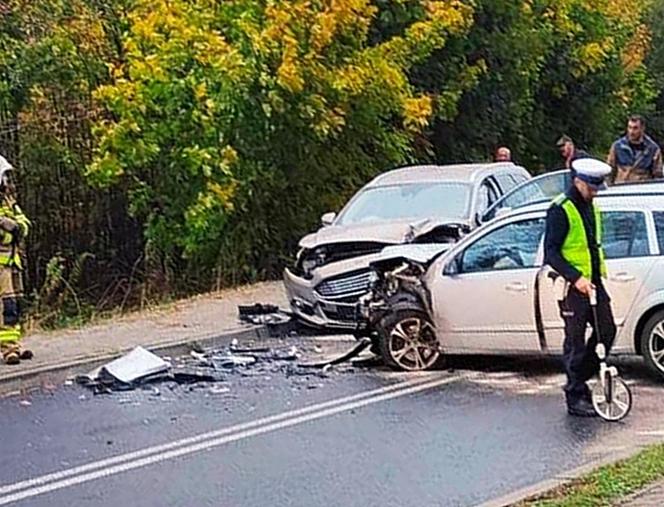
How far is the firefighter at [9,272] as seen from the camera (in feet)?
45.8

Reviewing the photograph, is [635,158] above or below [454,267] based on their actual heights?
above

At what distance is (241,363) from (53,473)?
4.45m

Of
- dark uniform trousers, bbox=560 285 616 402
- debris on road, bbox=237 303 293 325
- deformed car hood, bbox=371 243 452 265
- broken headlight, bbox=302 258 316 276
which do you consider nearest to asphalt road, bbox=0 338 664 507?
dark uniform trousers, bbox=560 285 616 402

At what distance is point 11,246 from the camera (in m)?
14.0

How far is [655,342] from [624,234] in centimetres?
103

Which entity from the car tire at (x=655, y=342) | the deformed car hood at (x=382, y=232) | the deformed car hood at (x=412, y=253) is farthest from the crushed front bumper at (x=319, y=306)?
the car tire at (x=655, y=342)

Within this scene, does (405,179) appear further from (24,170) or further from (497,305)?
(24,170)

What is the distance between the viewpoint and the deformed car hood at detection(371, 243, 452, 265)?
13.8 m

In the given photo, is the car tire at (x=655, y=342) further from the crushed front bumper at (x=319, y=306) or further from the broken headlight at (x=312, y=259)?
the broken headlight at (x=312, y=259)

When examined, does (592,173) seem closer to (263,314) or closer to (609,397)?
(609,397)

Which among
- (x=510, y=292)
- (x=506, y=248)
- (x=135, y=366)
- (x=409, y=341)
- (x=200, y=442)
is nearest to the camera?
(x=200, y=442)

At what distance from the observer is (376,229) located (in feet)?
52.4

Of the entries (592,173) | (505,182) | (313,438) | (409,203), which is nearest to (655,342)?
(592,173)

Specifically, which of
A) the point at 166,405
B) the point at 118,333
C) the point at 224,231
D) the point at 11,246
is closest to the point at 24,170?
the point at 224,231
